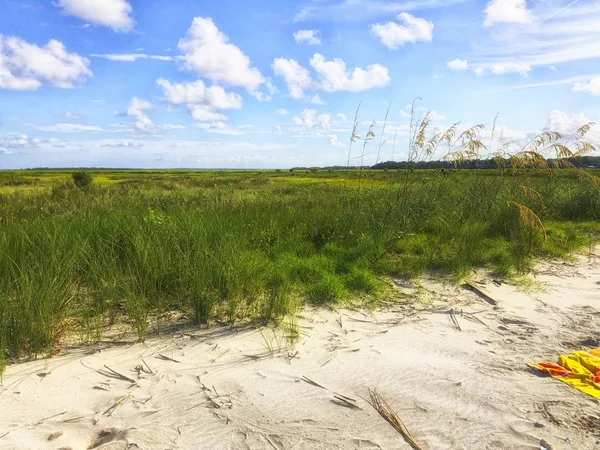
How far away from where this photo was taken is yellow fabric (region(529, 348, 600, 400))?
8.15 ft

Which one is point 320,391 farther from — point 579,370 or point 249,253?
point 249,253

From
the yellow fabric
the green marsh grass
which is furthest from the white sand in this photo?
the green marsh grass

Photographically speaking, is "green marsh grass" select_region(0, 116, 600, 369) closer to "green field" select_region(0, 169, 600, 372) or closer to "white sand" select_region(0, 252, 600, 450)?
"green field" select_region(0, 169, 600, 372)

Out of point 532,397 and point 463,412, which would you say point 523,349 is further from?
point 463,412

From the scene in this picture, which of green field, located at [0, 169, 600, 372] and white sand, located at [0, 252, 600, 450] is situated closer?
white sand, located at [0, 252, 600, 450]

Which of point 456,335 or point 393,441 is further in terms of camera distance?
point 456,335

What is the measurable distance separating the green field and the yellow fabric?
5.66 feet

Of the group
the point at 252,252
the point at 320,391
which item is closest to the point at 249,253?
the point at 252,252

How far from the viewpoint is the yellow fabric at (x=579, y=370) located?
248 cm

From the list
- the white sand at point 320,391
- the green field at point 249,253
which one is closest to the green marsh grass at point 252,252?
the green field at point 249,253

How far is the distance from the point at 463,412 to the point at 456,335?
3.70ft

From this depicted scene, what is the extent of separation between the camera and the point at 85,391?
7.99 ft

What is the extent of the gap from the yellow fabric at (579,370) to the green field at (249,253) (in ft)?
5.66

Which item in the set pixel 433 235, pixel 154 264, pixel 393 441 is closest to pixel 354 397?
pixel 393 441
